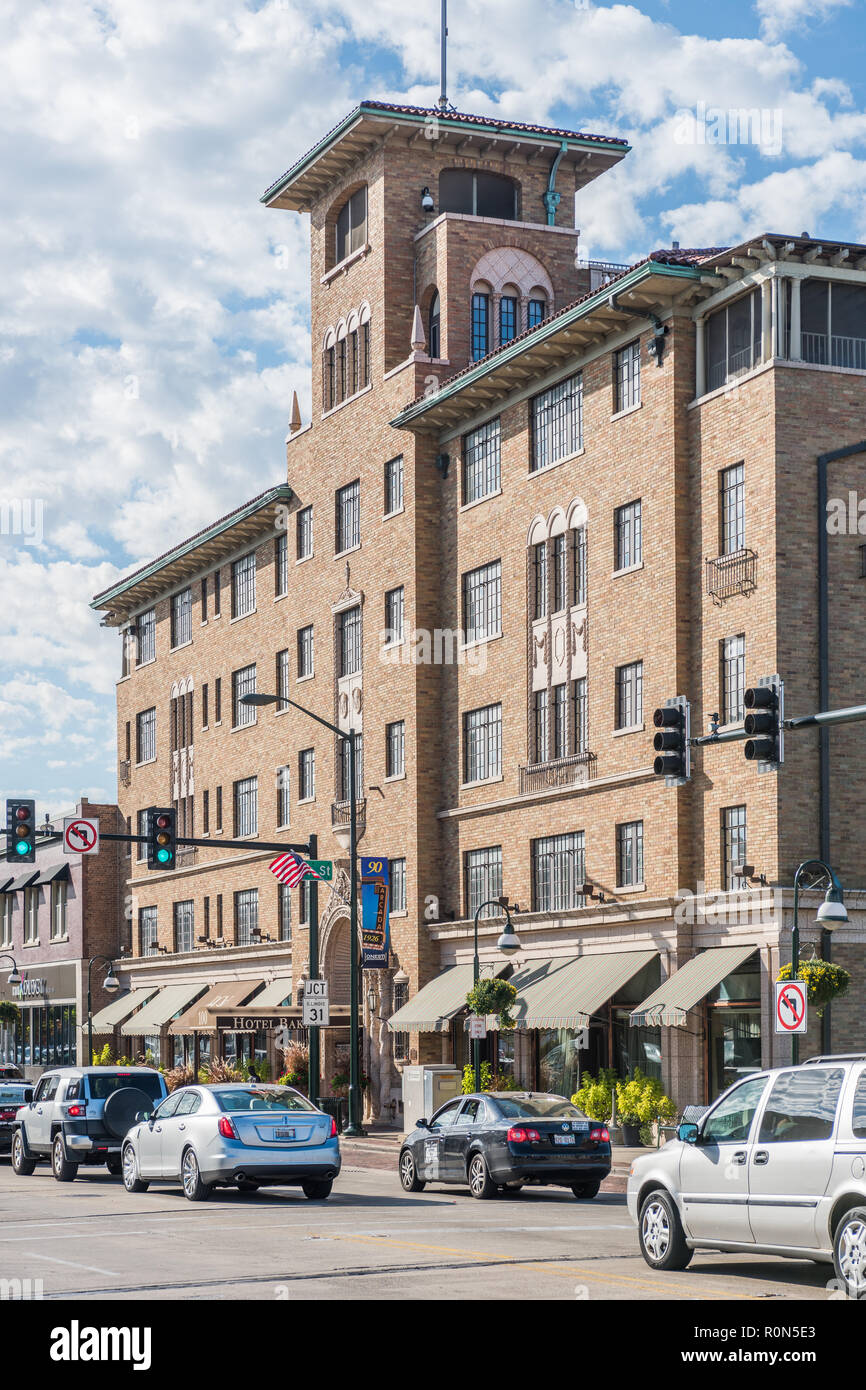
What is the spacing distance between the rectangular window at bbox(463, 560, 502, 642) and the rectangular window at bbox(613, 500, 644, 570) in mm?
5492

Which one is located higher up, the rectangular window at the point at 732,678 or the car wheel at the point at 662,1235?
the rectangular window at the point at 732,678

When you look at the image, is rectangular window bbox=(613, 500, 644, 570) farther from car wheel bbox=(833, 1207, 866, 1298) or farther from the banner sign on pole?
car wheel bbox=(833, 1207, 866, 1298)

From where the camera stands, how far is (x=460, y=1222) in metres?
21.1

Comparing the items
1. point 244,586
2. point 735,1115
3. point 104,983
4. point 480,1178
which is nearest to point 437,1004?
point 480,1178

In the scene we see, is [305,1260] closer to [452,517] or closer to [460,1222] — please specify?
[460,1222]

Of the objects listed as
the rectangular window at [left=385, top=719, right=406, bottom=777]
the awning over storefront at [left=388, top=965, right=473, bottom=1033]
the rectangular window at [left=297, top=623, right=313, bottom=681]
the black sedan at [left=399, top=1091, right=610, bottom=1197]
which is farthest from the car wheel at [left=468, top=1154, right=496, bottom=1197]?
the rectangular window at [left=297, top=623, right=313, bottom=681]

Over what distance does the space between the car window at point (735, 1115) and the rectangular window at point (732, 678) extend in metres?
21.2

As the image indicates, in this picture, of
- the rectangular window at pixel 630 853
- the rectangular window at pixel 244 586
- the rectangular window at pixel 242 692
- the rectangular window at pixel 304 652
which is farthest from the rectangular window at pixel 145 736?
the rectangular window at pixel 630 853

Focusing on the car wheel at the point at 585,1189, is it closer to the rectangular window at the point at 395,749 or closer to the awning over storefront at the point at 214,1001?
the rectangular window at the point at 395,749

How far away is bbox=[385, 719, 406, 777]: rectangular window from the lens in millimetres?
49312

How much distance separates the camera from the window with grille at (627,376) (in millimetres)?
40438


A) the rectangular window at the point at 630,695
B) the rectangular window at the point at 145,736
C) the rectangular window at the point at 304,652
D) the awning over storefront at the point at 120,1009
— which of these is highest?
the rectangular window at the point at 304,652
